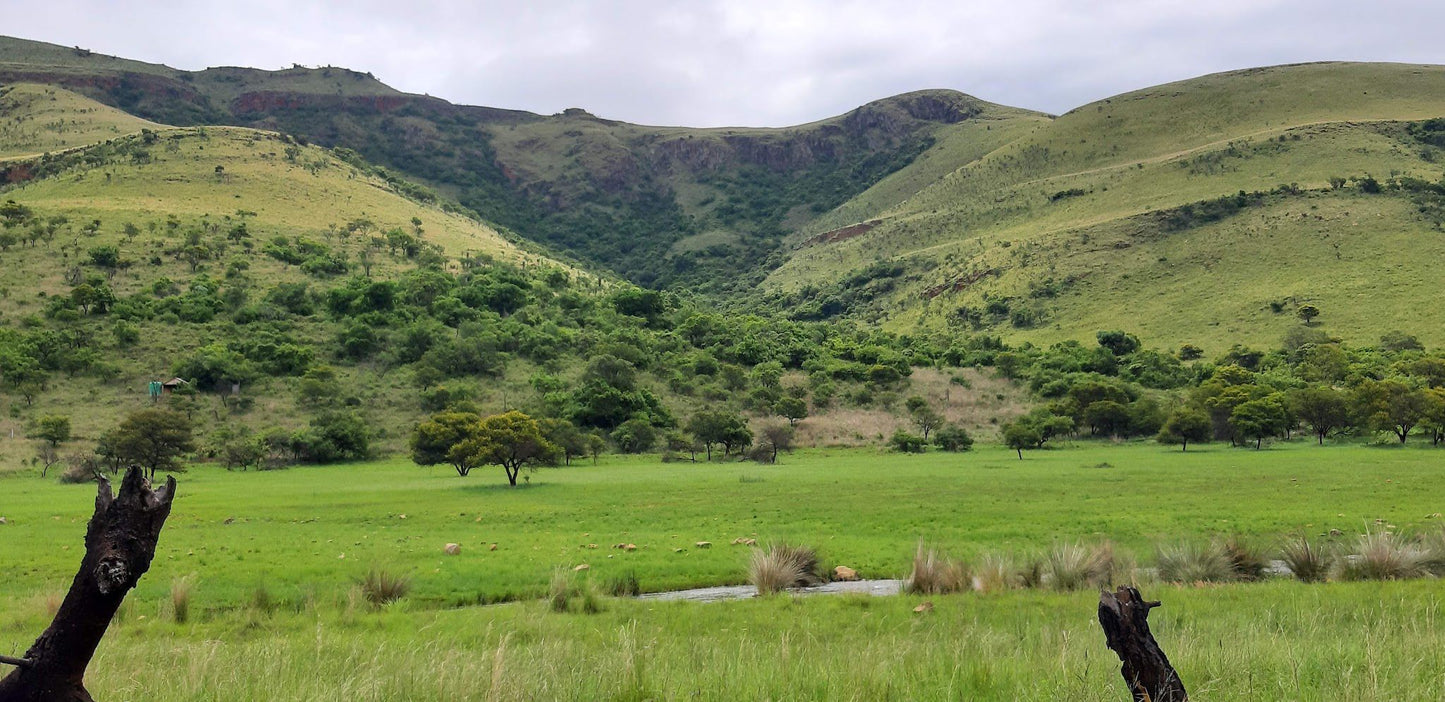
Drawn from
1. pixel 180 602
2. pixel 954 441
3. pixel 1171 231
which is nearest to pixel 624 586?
pixel 180 602

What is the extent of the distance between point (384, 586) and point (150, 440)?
35.7 meters

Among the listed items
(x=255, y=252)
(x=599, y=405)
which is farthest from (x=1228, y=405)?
Result: (x=255, y=252)

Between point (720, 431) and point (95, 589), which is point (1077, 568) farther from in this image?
point (720, 431)

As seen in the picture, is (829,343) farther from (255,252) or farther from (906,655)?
(906,655)

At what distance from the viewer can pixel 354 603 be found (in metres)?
13.5

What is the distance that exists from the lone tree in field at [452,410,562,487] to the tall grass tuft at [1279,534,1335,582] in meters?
28.8

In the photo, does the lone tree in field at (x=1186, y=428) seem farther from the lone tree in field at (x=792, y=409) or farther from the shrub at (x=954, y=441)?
the lone tree in field at (x=792, y=409)

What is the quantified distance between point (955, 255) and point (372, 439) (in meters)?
91.2

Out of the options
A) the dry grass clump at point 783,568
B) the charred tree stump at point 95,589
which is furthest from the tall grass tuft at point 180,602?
the charred tree stump at point 95,589

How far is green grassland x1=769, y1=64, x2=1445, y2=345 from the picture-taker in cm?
9238

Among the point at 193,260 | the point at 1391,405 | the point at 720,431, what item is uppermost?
the point at 193,260

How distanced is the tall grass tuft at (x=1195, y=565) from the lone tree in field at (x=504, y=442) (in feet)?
89.5

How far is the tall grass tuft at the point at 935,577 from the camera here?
14578mm

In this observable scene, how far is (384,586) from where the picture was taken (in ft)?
48.2
